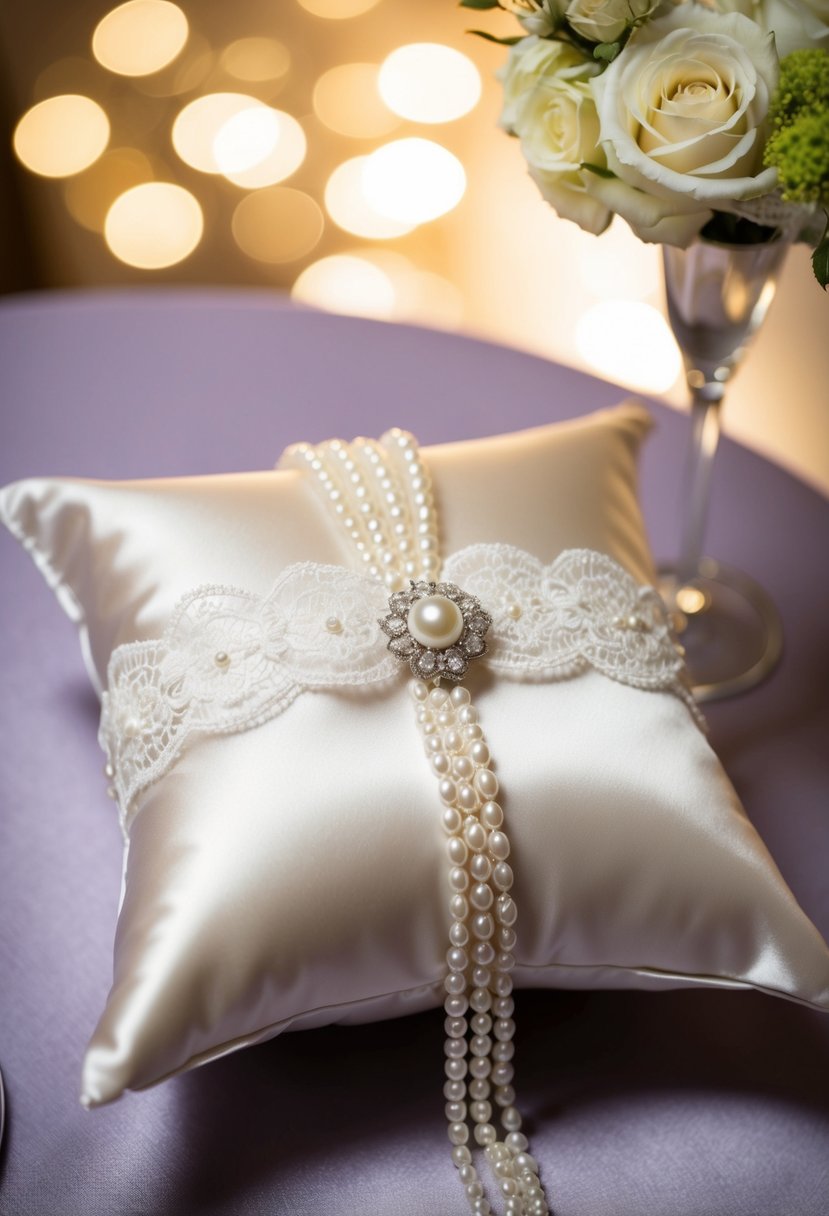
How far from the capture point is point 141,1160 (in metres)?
0.68

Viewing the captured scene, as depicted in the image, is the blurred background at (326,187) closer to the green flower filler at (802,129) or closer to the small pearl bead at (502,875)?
the green flower filler at (802,129)

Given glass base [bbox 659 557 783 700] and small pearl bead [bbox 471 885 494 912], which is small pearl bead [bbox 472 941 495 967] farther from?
glass base [bbox 659 557 783 700]

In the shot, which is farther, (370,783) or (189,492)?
(189,492)

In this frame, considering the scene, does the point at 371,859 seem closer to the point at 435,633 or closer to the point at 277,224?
the point at 435,633

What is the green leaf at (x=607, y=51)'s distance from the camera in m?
0.71

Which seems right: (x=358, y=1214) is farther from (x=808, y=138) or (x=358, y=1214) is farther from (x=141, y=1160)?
(x=808, y=138)

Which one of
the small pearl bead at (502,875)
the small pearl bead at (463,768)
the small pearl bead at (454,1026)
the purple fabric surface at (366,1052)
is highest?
the small pearl bead at (463,768)

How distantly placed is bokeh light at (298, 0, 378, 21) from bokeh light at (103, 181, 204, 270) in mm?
422

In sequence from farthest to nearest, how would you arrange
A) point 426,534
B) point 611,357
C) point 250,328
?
point 611,357 < point 250,328 < point 426,534

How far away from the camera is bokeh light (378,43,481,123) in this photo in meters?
2.07

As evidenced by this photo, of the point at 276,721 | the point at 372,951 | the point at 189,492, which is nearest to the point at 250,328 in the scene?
the point at 189,492

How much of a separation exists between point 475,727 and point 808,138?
0.39 metres

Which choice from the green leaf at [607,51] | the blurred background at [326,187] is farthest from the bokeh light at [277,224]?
the green leaf at [607,51]

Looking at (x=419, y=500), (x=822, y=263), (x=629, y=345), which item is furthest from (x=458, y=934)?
(x=629, y=345)
